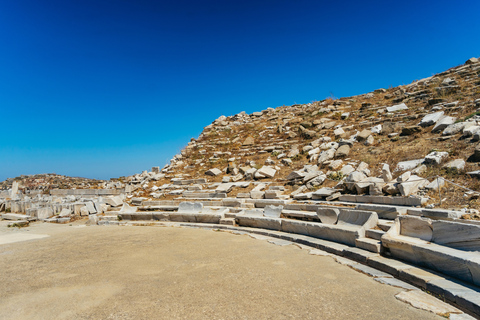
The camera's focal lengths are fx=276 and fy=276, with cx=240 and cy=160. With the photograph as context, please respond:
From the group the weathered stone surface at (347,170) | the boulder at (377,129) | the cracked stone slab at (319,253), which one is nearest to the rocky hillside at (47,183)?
the weathered stone surface at (347,170)

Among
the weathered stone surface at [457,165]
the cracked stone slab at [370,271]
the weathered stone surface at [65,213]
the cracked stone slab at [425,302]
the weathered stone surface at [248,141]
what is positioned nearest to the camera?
the cracked stone slab at [425,302]

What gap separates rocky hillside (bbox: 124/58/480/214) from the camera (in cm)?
748

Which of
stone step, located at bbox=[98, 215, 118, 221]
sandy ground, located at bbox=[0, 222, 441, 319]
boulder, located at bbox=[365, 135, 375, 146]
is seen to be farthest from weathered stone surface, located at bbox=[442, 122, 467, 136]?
stone step, located at bbox=[98, 215, 118, 221]

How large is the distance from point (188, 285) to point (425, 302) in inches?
116

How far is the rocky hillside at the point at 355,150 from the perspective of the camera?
7.48 metres

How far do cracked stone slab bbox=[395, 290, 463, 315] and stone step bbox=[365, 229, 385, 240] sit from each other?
185 centimetres

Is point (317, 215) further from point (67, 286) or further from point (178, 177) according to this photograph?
point (178, 177)

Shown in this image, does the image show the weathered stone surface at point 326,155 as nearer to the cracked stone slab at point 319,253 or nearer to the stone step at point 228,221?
the stone step at point 228,221

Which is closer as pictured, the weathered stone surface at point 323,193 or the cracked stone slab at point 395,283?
the cracked stone slab at point 395,283

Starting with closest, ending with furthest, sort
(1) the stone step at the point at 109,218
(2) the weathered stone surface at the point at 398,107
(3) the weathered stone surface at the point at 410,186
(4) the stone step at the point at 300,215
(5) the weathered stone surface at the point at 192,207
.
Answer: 1. (3) the weathered stone surface at the point at 410,186
2. (4) the stone step at the point at 300,215
3. (5) the weathered stone surface at the point at 192,207
4. (1) the stone step at the point at 109,218
5. (2) the weathered stone surface at the point at 398,107

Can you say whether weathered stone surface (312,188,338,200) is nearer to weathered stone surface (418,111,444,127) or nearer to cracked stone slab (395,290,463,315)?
cracked stone slab (395,290,463,315)

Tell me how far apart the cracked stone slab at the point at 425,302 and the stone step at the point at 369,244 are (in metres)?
1.41

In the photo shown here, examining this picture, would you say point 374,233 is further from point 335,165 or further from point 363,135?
point 363,135

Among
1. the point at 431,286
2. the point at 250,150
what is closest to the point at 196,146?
the point at 250,150
